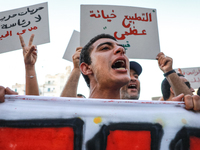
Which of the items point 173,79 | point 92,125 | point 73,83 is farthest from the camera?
point 73,83

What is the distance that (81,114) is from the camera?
125 cm

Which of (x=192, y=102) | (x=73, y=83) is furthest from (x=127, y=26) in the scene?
(x=192, y=102)

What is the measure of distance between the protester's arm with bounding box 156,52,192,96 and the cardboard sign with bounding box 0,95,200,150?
3.29 feet

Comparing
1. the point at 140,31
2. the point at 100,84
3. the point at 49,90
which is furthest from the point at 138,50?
the point at 49,90

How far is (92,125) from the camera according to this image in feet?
4.01

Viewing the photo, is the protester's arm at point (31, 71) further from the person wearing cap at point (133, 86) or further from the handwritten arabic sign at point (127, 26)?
the person wearing cap at point (133, 86)

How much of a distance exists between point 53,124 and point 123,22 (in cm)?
237

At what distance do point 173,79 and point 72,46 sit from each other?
65.3 inches

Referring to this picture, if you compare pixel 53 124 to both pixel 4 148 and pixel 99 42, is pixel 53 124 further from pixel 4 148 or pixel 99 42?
pixel 99 42

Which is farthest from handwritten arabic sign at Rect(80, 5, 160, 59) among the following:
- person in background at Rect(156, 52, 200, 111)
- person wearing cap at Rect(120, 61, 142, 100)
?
person in background at Rect(156, 52, 200, 111)

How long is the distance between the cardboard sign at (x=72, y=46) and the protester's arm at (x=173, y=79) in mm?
1344

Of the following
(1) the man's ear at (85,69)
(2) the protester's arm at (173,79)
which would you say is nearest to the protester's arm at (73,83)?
(1) the man's ear at (85,69)

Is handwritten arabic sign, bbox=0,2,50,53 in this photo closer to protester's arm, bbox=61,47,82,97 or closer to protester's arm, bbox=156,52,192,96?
protester's arm, bbox=61,47,82,97

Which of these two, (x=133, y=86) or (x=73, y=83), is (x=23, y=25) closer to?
(x=73, y=83)
